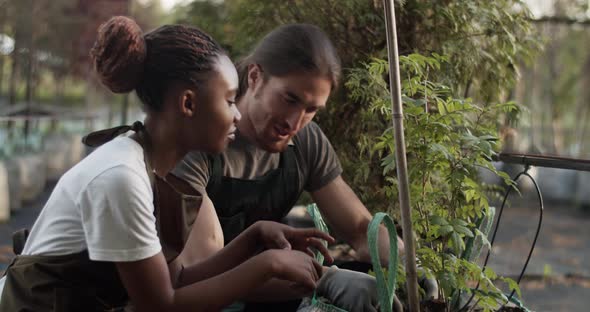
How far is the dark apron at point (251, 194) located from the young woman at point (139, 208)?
654 millimetres

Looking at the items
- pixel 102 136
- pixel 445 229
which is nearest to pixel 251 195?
pixel 102 136

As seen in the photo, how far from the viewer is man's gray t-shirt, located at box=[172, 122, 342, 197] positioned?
243 centimetres

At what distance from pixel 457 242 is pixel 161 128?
828 mm

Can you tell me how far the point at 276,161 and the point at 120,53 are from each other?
41.5 inches

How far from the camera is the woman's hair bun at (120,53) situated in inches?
66.4

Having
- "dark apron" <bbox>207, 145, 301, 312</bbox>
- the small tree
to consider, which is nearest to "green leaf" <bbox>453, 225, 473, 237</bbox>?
the small tree

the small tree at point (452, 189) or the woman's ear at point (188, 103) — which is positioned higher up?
the woman's ear at point (188, 103)

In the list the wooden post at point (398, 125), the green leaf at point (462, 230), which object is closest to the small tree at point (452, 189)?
the green leaf at point (462, 230)

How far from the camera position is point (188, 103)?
68.6 inches

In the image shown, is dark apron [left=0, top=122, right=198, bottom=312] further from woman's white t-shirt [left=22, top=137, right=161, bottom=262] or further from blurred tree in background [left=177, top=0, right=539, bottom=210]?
blurred tree in background [left=177, top=0, right=539, bottom=210]

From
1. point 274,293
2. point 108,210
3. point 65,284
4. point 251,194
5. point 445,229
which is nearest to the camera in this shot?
point 108,210

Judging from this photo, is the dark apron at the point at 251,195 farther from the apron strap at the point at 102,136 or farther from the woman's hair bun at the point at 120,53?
the woman's hair bun at the point at 120,53

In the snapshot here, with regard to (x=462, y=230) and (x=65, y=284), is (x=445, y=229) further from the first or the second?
(x=65, y=284)

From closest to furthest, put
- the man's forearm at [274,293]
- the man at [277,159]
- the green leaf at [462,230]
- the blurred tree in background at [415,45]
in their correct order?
the green leaf at [462,230]
the man's forearm at [274,293]
the man at [277,159]
the blurred tree in background at [415,45]
